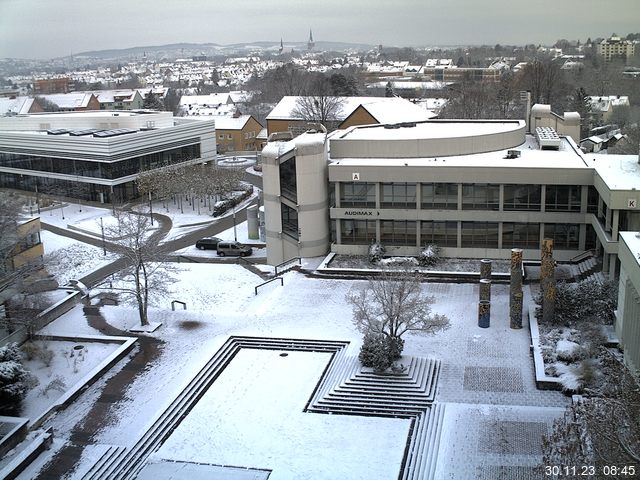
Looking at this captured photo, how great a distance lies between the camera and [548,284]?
2780cm

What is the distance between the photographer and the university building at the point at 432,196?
35.5 metres

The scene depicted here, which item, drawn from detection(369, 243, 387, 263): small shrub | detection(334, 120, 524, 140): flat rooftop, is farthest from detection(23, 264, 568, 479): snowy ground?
detection(334, 120, 524, 140): flat rooftop

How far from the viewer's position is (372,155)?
39.8 metres

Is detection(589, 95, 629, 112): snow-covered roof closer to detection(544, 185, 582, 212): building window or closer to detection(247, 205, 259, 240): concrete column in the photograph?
detection(544, 185, 582, 212): building window

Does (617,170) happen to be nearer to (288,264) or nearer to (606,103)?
(288,264)

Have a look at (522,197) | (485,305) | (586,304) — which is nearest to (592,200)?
(522,197)

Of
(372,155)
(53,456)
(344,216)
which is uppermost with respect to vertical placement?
(372,155)

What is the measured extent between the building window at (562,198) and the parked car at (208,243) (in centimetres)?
1875

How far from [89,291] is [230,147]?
49023 millimetres

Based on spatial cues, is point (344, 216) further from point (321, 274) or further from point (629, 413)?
point (629, 413)

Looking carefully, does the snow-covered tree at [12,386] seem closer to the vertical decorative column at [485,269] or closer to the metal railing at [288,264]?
the metal railing at [288,264]

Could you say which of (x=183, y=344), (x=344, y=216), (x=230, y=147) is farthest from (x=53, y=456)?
(x=230, y=147)

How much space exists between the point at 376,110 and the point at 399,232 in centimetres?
3591

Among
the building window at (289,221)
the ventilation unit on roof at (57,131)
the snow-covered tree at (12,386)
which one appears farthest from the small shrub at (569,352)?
the ventilation unit on roof at (57,131)
